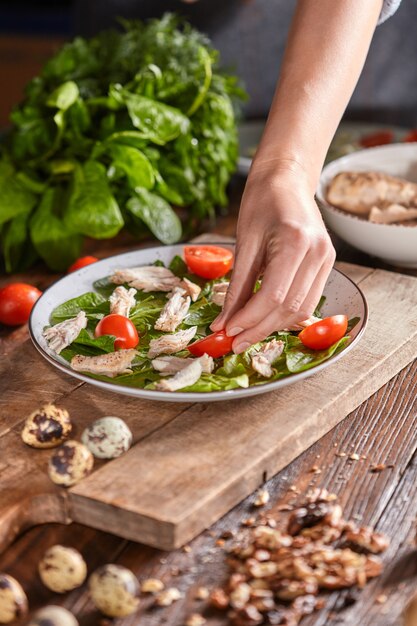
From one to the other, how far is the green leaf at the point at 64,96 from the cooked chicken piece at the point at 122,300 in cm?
65

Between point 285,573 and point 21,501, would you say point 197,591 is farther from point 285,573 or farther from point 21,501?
point 21,501

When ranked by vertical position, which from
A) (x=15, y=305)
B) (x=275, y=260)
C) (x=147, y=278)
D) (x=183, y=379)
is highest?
(x=275, y=260)

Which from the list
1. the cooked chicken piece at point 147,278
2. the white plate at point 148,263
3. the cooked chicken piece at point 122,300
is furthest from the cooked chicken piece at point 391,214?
the cooked chicken piece at point 122,300

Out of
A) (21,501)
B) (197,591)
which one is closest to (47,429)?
(21,501)

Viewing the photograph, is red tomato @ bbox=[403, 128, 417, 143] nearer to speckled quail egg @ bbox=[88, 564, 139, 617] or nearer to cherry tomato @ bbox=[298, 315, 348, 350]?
cherry tomato @ bbox=[298, 315, 348, 350]

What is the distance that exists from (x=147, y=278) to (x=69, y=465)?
0.71 metres

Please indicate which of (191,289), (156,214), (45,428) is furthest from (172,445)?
(156,214)

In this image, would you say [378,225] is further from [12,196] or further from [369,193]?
[12,196]

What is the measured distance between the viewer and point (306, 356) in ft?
5.41

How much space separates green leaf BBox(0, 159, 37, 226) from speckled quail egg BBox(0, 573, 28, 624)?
1311mm

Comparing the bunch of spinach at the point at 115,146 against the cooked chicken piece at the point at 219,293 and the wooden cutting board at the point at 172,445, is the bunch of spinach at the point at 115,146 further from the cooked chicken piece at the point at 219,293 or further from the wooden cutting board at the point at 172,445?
the wooden cutting board at the point at 172,445

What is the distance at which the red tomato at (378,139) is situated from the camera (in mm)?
2955

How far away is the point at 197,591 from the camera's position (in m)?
1.19

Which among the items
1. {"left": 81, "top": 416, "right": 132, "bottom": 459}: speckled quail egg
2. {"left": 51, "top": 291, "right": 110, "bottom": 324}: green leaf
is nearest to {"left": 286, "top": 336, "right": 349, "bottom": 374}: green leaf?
{"left": 81, "top": 416, "right": 132, "bottom": 459}: speckled quail egg
